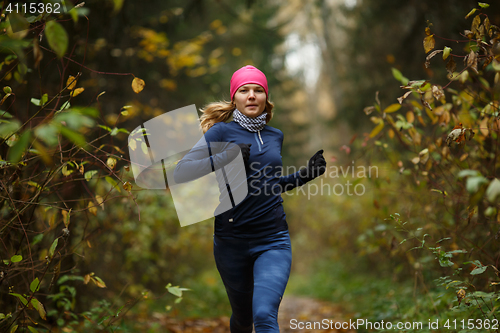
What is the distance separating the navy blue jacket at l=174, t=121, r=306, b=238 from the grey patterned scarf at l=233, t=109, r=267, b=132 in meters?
0.03

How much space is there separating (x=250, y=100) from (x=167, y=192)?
425 cm

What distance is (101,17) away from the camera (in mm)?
4523

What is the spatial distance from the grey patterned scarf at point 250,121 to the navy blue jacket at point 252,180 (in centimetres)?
3

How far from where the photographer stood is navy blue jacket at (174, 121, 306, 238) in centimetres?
258

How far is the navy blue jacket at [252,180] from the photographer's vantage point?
258cm

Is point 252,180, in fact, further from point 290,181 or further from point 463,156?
point 463,156

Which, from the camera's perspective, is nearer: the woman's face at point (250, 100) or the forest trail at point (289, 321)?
the woman's face at point (250, 100)

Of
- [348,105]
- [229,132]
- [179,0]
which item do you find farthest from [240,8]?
[229,132]

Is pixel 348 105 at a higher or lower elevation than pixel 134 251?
higher

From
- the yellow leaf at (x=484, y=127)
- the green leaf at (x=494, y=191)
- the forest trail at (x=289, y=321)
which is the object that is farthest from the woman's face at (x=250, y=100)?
the forest trail at (x=289, y=321)

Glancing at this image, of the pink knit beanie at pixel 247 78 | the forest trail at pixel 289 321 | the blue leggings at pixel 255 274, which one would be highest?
the pink knit beanie at pixel 247 78

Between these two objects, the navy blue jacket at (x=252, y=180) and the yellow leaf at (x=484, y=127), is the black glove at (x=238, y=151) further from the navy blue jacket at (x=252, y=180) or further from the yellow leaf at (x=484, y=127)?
the yellow leaf at (x=484, y=127)

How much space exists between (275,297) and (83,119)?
172cm

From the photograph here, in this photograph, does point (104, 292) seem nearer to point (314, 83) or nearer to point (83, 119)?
point (83, 119)
